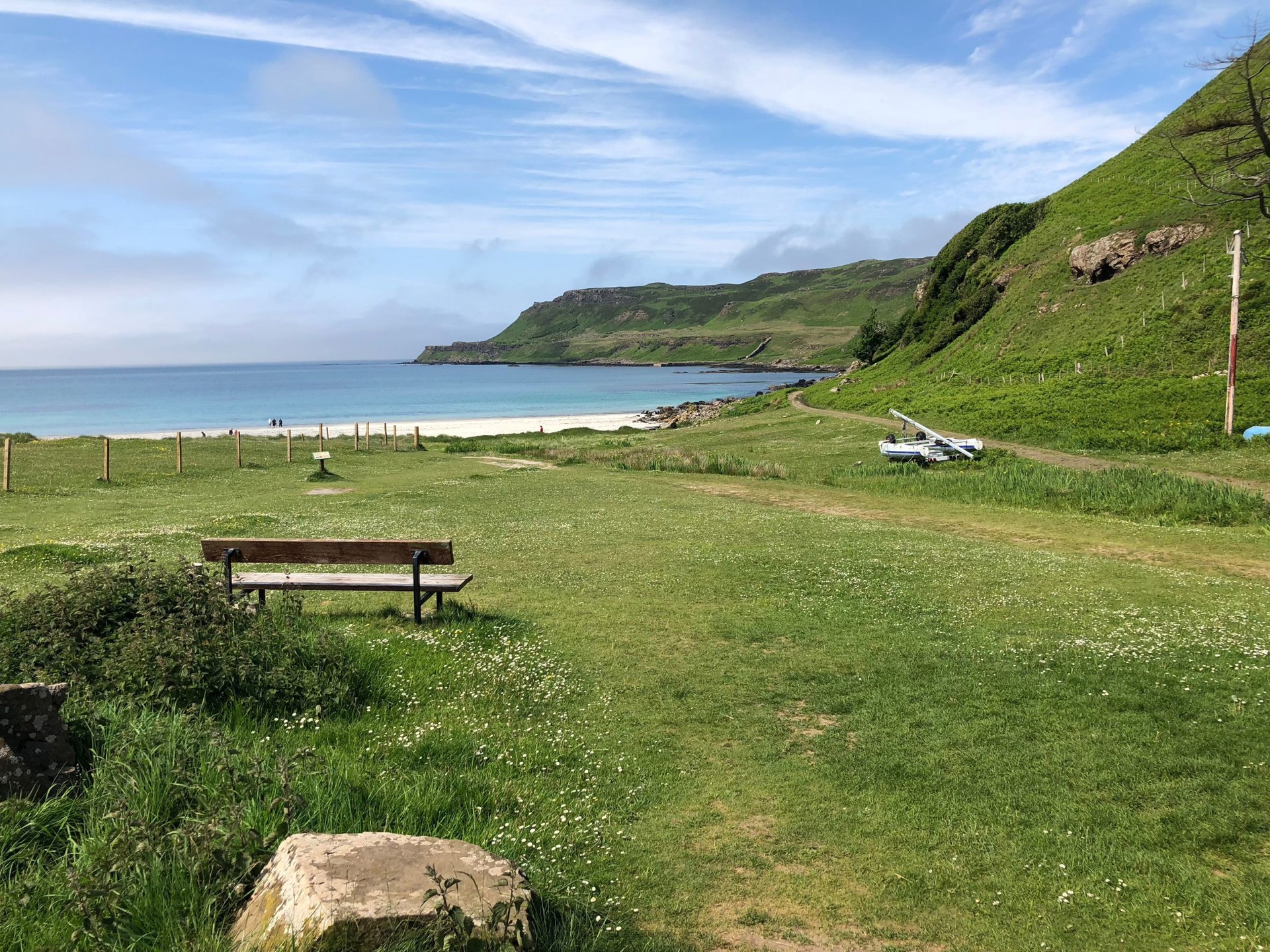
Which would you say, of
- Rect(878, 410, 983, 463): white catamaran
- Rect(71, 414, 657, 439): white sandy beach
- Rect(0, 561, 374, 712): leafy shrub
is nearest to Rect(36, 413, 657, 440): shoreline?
Rect(71, 414, 657, 439): white sandy beach

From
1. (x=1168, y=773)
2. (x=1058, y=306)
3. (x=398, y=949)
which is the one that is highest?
(x=1058, y=306)

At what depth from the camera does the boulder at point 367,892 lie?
376cm

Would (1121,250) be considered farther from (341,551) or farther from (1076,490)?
(341,551)

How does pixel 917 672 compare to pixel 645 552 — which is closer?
pixel 917 672

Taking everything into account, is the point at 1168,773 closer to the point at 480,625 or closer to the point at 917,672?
the point at 917,672

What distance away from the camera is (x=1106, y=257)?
2411 inches

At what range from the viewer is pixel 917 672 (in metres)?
9.56

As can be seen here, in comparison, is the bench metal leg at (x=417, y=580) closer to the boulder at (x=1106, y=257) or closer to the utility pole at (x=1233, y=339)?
the utility pole at (x=1233, y=339)

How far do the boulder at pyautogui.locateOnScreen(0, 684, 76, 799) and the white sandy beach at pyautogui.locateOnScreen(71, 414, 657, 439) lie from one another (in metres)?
Result: 68.0

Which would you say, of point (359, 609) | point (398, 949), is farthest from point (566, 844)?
point (359, 609)

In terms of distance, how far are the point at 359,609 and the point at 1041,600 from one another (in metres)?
10.8

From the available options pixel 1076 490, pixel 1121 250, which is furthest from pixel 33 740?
pixel 1121 250

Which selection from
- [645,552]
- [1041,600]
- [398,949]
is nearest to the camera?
[398,949]

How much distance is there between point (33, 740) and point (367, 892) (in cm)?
314
